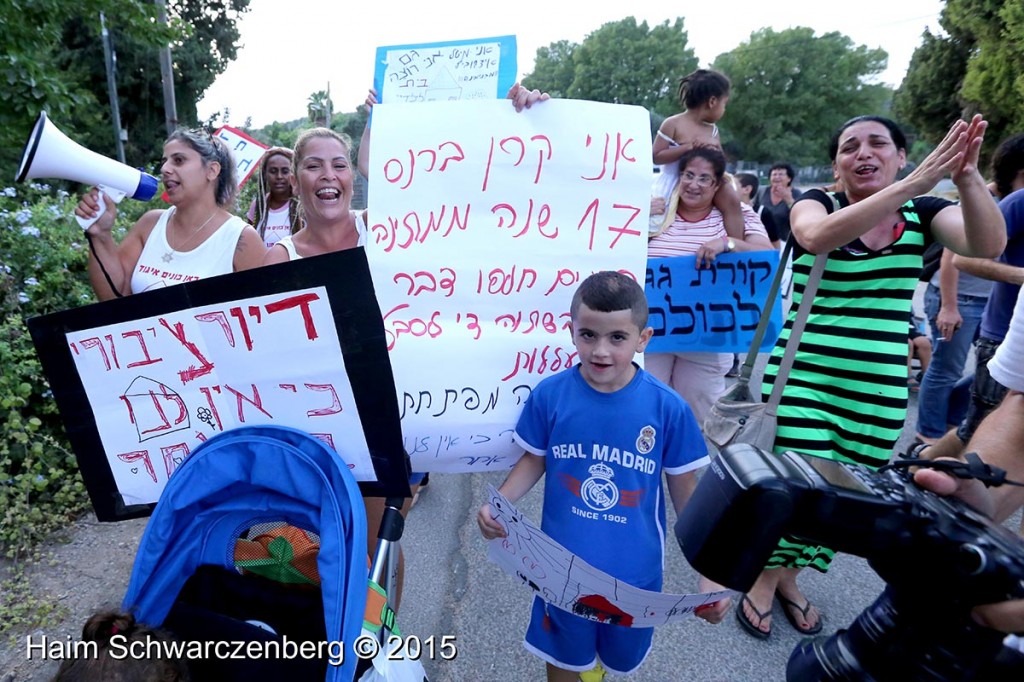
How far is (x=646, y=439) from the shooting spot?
5.47ft

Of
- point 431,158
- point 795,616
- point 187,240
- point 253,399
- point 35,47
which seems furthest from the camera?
point 35,47

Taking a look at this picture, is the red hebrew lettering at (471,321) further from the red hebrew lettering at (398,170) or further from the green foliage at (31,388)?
the green foliage at (31,388)

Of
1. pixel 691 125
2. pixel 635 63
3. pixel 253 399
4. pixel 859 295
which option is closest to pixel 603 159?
pixel 859 295

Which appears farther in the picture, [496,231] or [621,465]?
[496,231]

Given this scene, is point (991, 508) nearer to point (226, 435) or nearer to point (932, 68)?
point (226, 435)

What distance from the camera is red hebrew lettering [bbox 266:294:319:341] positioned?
142 cm

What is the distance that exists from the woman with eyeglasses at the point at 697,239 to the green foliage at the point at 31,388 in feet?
9.61

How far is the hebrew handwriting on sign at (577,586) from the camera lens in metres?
1.42

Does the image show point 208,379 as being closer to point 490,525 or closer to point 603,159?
point 490,525

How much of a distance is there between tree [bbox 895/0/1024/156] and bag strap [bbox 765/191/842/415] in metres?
18.8

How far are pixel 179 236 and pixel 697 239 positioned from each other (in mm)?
2222

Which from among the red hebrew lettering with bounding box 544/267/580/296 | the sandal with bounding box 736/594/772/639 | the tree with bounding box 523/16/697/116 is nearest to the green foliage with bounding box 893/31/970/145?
the sandal with bounding box 736/594/772/639

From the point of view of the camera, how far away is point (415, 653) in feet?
4.78

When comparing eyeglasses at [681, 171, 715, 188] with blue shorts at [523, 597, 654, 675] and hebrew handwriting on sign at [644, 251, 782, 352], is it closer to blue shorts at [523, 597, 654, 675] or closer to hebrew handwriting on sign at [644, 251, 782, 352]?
hebrew handwriting on sign at [644, 251, 782, 352]
